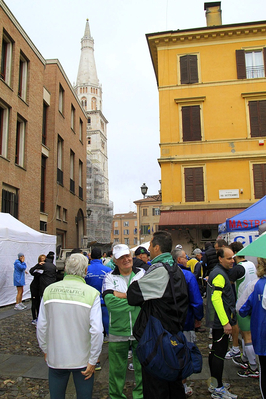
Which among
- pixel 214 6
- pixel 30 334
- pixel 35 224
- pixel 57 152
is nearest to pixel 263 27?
pixel 214 6

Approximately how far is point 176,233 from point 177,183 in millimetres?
2856

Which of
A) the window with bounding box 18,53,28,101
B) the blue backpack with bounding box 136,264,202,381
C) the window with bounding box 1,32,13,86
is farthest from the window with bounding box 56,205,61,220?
the blue backpack with bounding box 136,264,202,381

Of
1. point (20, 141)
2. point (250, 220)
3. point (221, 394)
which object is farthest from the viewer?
point (20, 141)

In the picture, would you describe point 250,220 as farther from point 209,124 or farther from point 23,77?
point 23,77

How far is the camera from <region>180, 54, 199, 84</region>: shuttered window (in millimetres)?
20406

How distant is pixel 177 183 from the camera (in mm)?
19469

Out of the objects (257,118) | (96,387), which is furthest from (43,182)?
(96,387)

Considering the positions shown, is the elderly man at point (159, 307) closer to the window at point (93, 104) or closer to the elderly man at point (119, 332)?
the elderly man at point (119, 332)

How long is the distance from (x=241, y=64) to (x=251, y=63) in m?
0.69

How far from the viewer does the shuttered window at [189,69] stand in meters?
20.4

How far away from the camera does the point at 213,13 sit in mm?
22547

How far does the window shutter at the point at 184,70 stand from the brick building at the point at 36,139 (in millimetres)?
8685

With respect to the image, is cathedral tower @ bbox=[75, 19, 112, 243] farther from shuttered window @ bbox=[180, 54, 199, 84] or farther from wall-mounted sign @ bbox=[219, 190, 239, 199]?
wall-mounted sign @ bbox=[219, 190, 239, 199]

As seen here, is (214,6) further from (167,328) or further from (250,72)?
(167,328)
